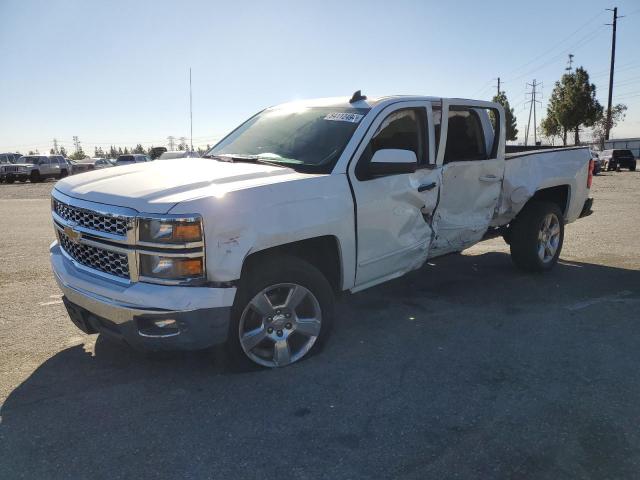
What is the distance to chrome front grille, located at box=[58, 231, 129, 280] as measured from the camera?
10.5 ft

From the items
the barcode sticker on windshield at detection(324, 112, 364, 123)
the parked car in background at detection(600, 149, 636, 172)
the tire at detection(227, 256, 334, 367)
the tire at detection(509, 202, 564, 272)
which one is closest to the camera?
the tire at detection(227, 256, 334, 367)

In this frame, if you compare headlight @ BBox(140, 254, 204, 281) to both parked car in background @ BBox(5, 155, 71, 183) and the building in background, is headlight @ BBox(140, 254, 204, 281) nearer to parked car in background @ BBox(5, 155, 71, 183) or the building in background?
parked car in background @ BBox(5, 155, 71, 183)

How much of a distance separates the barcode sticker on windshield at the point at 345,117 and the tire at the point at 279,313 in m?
1.33

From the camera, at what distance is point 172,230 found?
3012 millimetres

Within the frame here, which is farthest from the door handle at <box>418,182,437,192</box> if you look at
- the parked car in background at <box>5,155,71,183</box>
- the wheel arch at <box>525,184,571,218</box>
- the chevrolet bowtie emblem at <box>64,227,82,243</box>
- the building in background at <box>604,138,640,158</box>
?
the building in background at <box>604,138,640,158</box>

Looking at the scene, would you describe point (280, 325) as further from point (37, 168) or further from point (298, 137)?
point (37, 168)

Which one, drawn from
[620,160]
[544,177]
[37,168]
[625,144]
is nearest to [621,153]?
[620,160]

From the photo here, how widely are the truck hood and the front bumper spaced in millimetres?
500

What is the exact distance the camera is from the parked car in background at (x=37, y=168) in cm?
3109

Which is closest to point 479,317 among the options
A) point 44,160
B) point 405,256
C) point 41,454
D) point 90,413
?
point 405,256

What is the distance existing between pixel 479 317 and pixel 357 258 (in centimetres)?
154

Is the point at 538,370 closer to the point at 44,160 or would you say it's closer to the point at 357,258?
the point at 357,258

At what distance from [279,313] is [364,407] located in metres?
0.87

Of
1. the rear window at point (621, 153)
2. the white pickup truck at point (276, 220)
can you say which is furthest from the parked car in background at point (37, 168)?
the rear window at point (621, 153)
